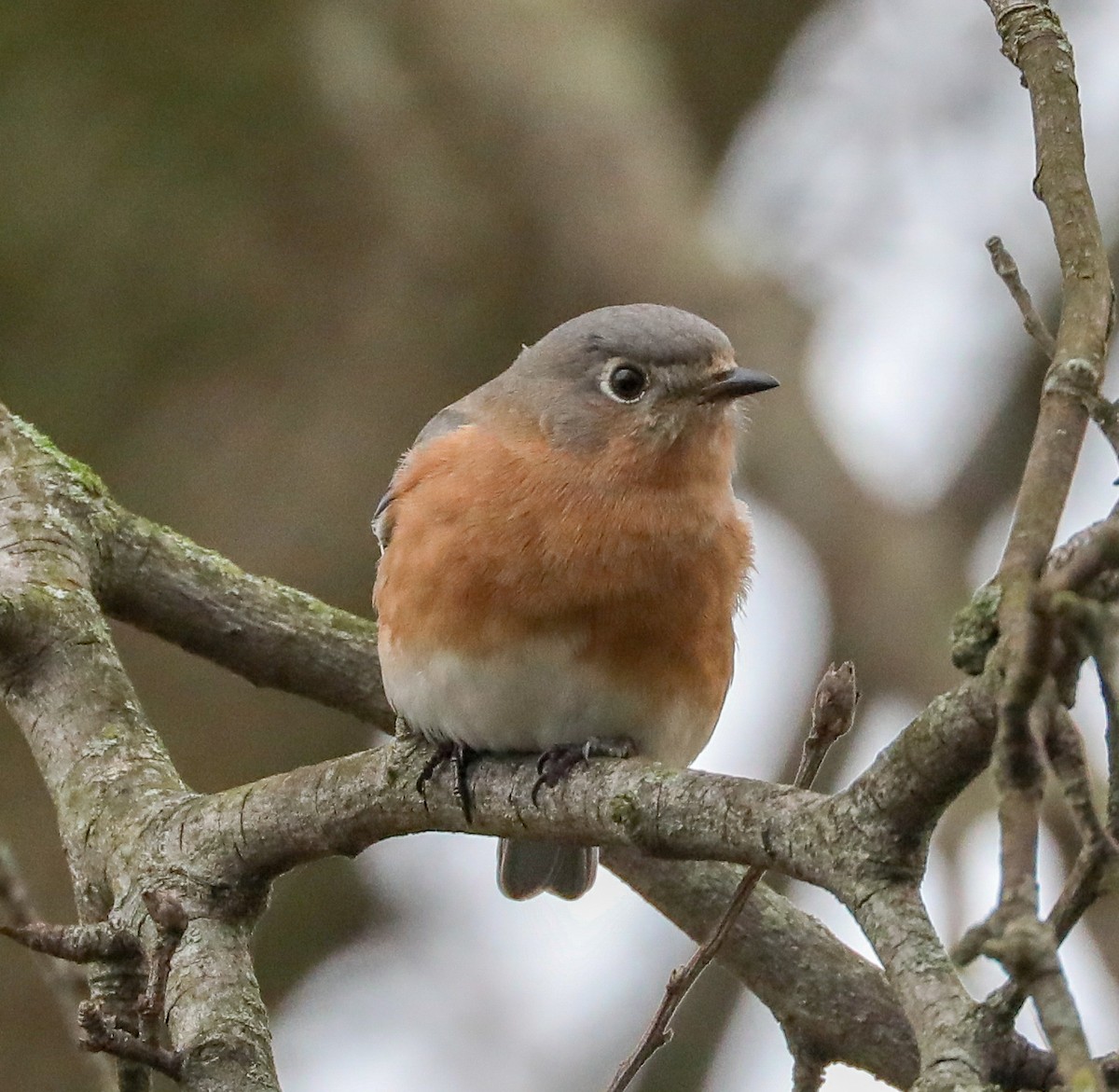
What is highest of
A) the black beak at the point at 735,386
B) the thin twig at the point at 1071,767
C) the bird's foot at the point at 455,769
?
the black beak at the point at 735,386

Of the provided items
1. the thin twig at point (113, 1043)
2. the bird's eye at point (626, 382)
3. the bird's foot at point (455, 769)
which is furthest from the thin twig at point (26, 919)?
the bird's eye at point (626, 382)

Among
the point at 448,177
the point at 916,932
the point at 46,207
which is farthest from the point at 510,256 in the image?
the point at 916,932

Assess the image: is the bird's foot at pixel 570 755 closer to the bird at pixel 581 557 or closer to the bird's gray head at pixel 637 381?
the bird at pixel 581 557

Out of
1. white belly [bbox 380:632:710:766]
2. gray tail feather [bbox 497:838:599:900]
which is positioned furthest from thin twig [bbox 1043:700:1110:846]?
gray tail feather [bbox 497:838:599:900]

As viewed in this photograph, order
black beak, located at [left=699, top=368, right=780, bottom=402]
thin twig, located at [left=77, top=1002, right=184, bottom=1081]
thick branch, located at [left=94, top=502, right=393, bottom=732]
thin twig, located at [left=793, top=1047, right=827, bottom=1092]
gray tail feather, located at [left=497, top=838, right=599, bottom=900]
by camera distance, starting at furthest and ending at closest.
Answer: gray tail feather, located at [left=497, top=838, right=599, bottom=900] → thick branch, located at [left=94, top=502, right=393, bottom=732] → black beak, located at [left=699, top=368, right=780, bottom=402] → thin twig, located at [left=793, top=1047, right=827, bottom=1092] → thin twig, located at [left=77, top=1002, right=184, bottom=1081]

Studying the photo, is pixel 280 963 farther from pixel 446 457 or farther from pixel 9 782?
pixel 446 457

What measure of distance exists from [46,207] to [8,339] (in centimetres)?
64

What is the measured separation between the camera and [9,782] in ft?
24.8

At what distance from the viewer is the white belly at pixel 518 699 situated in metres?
4.44

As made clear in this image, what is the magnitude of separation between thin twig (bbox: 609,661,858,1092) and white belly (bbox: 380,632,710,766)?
2.93 feet

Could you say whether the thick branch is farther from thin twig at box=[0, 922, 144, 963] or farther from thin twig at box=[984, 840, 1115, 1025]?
thin twig at box=[984, 840, 1115, 1025]

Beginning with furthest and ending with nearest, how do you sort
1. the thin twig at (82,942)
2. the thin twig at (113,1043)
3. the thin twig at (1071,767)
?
the thin twig at (82,942), the thin twig at (113,1043), the thin twig at (1071,767)

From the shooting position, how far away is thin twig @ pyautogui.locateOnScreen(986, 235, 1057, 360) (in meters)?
2.67

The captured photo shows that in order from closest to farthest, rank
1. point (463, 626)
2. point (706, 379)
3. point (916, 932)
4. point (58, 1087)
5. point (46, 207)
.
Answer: point (916, 932), point (463, 626), point (706, 379), point (58, 1087), point (46, 207)
